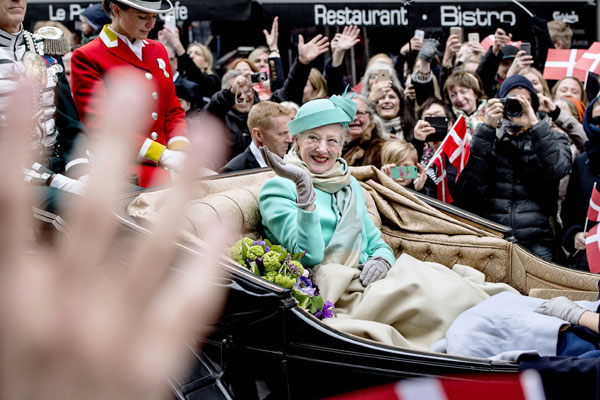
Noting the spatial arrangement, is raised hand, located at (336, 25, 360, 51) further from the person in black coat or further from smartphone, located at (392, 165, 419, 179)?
A: the person in black coat

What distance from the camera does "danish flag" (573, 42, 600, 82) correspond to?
6007 millimetres

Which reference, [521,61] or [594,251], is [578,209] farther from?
[521,61]

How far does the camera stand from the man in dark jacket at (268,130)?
4387 mm

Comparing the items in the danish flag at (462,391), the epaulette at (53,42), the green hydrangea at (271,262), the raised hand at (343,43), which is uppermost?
the epaulette at (53,42)

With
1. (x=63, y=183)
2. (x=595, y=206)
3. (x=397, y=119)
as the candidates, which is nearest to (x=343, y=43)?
(x=397, y=119)

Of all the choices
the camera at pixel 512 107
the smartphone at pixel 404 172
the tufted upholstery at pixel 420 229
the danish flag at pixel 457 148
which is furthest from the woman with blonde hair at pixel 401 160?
the camera at pixel 512 107

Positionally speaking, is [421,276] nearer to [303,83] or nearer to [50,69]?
[50,69]

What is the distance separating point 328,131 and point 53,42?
1.40 metres

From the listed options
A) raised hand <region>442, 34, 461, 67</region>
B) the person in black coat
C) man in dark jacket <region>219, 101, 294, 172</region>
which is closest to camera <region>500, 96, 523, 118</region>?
the person in black coat

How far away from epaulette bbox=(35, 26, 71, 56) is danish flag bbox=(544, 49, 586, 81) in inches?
180

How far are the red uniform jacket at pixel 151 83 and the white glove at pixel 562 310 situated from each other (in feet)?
6.12

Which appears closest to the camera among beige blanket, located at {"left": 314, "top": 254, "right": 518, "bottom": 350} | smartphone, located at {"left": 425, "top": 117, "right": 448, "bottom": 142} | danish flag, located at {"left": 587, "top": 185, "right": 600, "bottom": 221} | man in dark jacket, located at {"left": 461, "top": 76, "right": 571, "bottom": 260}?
beige blanket, located at {"left": 314, "top": 254, "right": 518, "bottom": 350}

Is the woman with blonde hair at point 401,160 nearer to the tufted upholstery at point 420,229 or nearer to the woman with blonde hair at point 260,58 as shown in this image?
the tufted upholstery at point 420,229

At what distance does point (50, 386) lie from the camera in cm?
52
